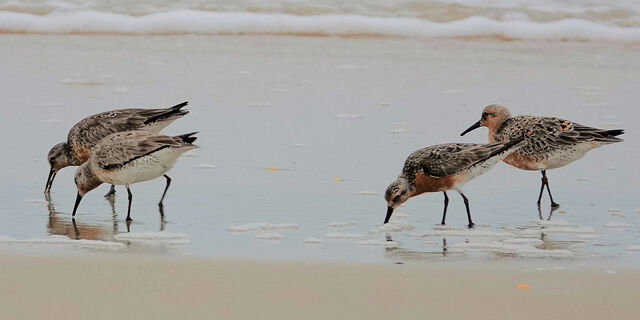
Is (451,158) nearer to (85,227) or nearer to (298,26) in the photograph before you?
(85,227)

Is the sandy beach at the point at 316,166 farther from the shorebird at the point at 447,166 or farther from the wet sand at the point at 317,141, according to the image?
the shorebird at the point at 447,166

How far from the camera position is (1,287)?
540 centimetres

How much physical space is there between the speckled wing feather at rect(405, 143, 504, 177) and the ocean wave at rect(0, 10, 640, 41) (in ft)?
22.9

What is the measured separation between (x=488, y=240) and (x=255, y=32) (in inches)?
324

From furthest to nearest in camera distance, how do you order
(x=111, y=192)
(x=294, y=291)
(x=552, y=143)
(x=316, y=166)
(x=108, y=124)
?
1. (x=108, y=124)
2. (x=316, y=166)
3. (x=111, y=192)
4. (x=552, y=143)
5. (x=294, y=291)

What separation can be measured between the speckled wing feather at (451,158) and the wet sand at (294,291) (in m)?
1.50

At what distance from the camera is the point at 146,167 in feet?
24.2

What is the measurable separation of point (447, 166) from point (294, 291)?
86.3 inches

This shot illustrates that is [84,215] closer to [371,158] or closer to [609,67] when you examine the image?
[371,158]

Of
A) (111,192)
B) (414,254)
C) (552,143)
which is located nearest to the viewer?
(414,254)

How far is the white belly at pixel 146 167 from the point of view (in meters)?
7.35

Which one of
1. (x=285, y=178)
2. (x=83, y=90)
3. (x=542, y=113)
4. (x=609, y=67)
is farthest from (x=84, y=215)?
(x=609, y=67)

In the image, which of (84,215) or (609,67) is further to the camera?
(609,67)

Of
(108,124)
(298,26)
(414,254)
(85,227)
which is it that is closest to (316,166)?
(108,124)
